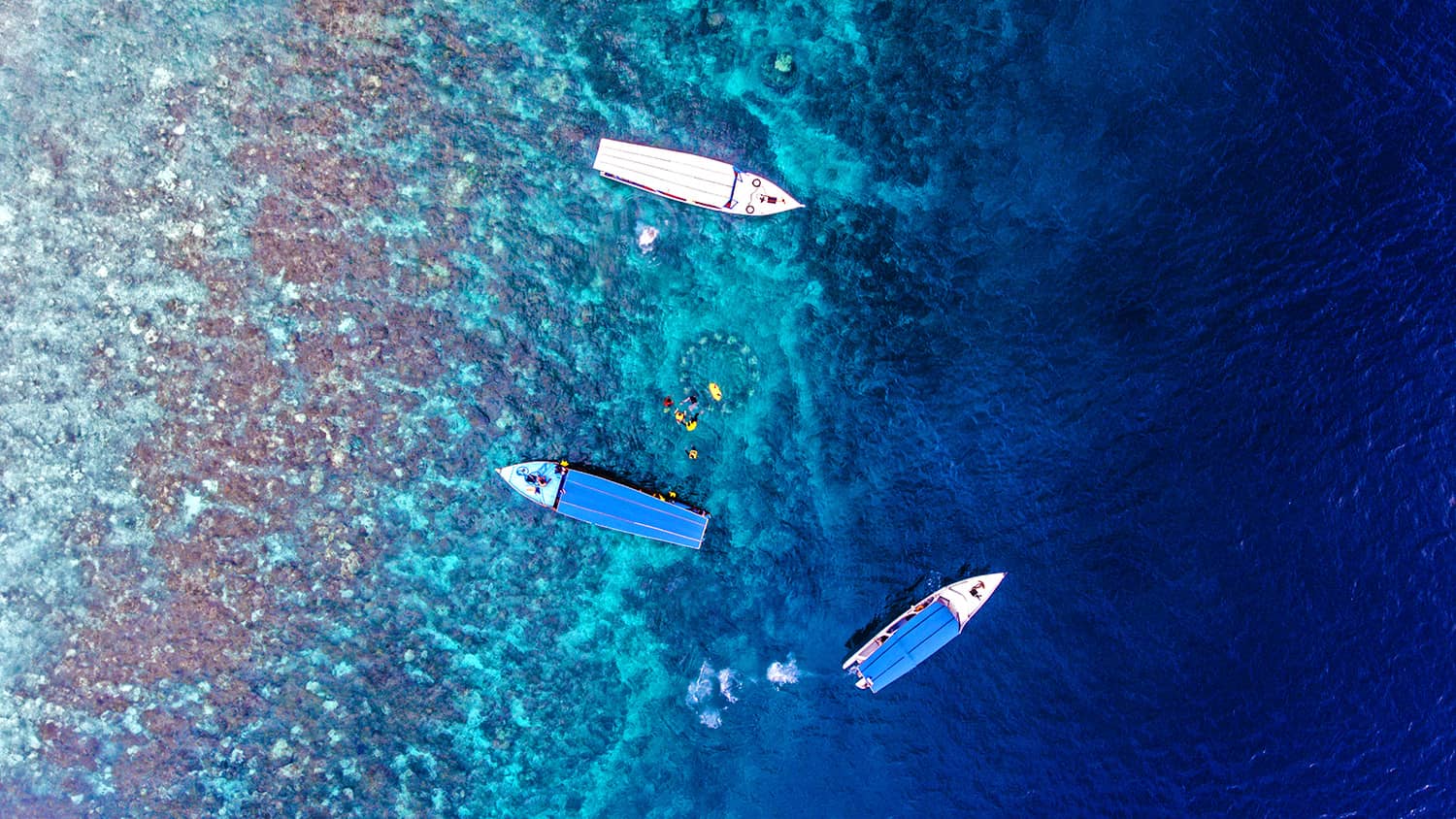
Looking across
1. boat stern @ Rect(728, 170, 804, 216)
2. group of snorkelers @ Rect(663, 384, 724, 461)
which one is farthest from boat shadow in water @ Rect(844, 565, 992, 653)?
boat stern @ Rect(728, 170, 804, 216)

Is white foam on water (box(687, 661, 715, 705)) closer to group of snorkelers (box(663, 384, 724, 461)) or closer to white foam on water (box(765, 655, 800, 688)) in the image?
white foam on water (box(765, 655, 800, 688))

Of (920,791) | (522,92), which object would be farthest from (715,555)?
(522,92)

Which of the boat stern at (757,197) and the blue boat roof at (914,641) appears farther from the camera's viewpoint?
the blue boat roof at (914,641)

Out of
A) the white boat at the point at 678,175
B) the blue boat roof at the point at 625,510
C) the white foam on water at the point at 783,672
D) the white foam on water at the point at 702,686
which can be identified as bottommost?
the white foam on water at the point at 702,686

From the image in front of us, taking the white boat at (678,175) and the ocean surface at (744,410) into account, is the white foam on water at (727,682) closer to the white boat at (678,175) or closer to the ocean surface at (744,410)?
the ocean surface at (744,410)

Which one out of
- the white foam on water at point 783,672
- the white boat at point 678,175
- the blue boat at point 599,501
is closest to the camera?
the blue boat at point 599,501

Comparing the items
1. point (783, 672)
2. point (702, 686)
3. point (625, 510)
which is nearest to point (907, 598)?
point (783, 672)

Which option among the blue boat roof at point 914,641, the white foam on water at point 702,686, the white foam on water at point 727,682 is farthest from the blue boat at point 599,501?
the blue boat roof at point 914,641

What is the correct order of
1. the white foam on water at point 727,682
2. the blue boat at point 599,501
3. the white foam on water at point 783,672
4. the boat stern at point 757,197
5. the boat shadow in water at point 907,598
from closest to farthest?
the blue boat at point 599,501 < the boat stern at point 757,197 < the boat shadow in water at point 907,598 < the white foam on water at point 727,682 < the white foam on water at point 783,672
